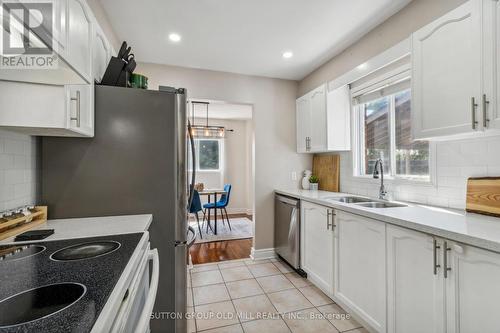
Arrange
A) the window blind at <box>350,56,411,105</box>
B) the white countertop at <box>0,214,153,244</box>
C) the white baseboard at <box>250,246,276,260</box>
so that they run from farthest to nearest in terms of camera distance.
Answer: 1. the white baseboard at <box>250,246,276,260</box>
2. the window blind at <box>350,56,411,105</box>
3. the white countertop at <box>0,214,153,244</box>

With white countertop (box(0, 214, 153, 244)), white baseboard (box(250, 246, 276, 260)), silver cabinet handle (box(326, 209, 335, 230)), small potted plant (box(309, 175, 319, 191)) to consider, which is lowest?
white baseboard (box(250, 246, 276, 260))

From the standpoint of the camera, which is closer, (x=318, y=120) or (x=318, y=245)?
(x=318, y=245)

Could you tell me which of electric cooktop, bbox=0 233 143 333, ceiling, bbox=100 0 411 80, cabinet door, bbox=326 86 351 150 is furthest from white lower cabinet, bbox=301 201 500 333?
ceiling, bbox=100 0 411 80

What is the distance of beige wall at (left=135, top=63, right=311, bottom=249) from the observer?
3.13m

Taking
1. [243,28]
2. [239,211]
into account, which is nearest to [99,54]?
[243,28]

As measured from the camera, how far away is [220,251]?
3.54m

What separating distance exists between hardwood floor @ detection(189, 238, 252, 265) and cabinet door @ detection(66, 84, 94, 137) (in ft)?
7.51

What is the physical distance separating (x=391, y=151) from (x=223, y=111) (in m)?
3.81

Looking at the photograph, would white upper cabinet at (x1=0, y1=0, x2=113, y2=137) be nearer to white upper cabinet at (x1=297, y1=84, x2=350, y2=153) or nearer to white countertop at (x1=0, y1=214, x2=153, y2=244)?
white countertop at (x1=0, y1=214, x2=153, y2=244)

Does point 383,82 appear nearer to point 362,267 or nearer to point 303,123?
point 303,123

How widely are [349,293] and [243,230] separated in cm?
291

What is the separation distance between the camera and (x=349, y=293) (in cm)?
192

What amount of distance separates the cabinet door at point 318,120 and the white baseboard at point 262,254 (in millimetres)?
1531

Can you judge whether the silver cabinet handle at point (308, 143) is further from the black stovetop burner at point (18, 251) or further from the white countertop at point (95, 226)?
the black stovetop burner at point (18, 251)
